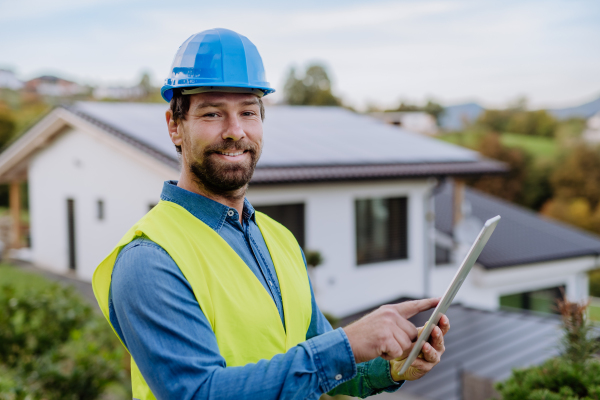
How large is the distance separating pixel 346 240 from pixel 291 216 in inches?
46.6

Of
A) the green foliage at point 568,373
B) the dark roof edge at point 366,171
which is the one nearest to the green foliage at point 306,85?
the dark roof edge at point 366,171

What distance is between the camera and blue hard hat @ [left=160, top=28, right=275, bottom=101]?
4.50 feet

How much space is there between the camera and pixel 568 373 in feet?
9.07

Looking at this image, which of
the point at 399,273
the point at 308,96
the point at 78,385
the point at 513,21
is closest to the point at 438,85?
the point at 308,96

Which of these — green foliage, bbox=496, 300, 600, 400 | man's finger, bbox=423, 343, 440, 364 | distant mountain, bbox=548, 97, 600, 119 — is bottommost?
green foliage, bbox=496, 300, 600, 400

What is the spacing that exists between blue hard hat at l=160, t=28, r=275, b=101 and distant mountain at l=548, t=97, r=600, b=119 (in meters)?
73.6

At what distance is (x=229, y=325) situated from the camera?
1.26 metres

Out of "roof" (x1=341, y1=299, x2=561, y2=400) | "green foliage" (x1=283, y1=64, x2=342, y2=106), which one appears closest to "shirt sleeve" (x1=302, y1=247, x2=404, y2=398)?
"roof" (x1=341, y1=299, x2=561, y2=400)

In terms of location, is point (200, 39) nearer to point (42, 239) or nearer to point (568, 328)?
point (568, 328)

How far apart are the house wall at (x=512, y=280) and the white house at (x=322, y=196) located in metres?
0.03

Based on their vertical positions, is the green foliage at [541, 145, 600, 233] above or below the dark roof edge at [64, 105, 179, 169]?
below

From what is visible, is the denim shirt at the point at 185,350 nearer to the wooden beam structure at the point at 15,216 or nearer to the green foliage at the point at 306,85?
the wooden beam structure at the point at 15,216

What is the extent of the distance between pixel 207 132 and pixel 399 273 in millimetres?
9136

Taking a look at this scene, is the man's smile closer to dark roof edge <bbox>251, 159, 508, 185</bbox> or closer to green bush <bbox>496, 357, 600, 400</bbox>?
green bush <bbox>496, 357, 600, 400</bbox>
